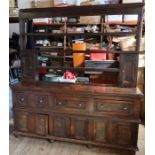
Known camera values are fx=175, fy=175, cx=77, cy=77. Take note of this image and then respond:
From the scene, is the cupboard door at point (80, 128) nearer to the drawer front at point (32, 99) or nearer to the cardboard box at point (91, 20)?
the drawer front at point (32, 99)

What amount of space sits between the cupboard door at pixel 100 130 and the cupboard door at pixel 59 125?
0.34 m

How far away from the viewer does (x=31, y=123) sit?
2311 millimetres

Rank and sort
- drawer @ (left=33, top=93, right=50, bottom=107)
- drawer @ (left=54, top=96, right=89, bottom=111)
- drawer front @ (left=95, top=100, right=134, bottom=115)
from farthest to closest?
drawer @ (left=33, top=93, right=50, bottom=107) < drawer @ (left=54, top=96, right=89, bottom=111) < drawer front @ (left=95, top=100, right=134, bottom=115)

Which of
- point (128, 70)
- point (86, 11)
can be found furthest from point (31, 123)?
point (86, 11)

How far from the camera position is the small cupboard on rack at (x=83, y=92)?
2.03 m

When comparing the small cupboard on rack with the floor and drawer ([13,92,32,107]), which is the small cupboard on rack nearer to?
drawer ([13,92,32,107])

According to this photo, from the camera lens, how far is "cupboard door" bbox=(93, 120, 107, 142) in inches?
81.7

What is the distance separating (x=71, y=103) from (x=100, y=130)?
47cm

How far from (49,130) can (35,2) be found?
2506 mm

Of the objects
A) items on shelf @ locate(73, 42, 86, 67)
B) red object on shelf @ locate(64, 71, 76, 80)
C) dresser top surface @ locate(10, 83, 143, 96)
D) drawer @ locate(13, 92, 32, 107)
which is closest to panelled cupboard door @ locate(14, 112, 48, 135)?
drawer @ locate(13, 92, 32, 107)

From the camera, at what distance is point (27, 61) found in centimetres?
244

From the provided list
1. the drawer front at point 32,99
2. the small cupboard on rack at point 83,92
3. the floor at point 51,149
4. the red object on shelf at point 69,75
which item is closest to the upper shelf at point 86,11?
the small cupboard on rack at point 83,92

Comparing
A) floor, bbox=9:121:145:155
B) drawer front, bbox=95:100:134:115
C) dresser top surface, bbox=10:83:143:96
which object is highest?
dresser top surface, bbox=10:83:143:96

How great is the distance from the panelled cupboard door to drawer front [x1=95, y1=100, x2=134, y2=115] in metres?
0.70
